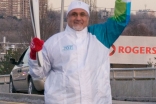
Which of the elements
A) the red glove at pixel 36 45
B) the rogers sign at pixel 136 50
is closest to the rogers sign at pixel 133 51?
the rogers sign at pixel 136 50

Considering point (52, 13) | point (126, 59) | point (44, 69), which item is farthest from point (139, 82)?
point (52, 13)

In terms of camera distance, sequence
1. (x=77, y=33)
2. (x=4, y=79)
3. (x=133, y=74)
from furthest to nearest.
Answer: (x=4, y=79), (x=133, y=74), (x=77, y=33)

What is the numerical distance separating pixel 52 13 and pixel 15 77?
28.8m

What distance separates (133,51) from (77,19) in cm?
3359

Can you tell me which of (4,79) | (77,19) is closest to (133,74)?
(4,79)

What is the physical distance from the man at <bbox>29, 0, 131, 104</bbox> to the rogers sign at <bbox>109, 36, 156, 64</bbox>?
32.5 metres

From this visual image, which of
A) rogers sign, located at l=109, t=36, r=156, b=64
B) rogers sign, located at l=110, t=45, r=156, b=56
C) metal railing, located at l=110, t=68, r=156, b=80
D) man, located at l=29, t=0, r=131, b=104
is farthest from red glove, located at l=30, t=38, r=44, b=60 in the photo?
rogers sign, located at l=110, t=45, r=156, b=56

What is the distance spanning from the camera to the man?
5.05m

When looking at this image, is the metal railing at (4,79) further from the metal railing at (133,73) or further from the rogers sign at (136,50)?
the rogers sign at (136,50)

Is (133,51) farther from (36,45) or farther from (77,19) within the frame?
(36,45)

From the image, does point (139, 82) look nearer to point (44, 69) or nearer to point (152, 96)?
point (152, 96)

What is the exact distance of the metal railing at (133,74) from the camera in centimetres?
1995

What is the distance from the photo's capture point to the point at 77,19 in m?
5.18

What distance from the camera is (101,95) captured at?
16.8 ft
